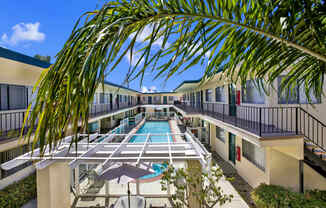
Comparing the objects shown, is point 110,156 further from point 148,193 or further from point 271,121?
point 271,121

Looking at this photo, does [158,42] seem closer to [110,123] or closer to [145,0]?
[145,0]

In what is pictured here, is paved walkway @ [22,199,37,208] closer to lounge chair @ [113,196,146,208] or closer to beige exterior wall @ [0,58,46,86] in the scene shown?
lounge chair @ [113,196,146,208]

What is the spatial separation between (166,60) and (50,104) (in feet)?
3.04

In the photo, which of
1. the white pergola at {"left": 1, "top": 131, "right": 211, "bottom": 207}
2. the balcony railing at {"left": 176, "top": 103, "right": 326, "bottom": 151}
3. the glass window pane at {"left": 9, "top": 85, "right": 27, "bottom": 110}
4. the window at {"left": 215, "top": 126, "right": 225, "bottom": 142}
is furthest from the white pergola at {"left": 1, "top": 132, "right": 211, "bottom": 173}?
the window at {"left": 215, "top": 126, "right": 225, "bottom": 142}

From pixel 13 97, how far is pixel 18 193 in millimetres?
4872

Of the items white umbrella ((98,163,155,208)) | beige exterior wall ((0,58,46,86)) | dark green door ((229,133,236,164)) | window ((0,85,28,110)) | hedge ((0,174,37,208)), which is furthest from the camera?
dark green door ((229,133,236,164))

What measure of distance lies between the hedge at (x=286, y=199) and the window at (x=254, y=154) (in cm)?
141

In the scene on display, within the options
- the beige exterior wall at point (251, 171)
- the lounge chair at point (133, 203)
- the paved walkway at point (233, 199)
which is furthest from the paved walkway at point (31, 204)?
the beige exterior wall at point (251, 171)

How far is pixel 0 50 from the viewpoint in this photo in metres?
6.82

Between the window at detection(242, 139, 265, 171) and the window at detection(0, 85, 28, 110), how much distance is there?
13.1 metres

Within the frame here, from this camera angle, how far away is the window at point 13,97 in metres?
8.27

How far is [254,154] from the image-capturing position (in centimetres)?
885

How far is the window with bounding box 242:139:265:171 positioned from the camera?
8052 millimetres

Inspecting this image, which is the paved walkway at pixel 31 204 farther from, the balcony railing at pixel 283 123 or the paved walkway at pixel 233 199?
the balcony railing at pixel 283 123
